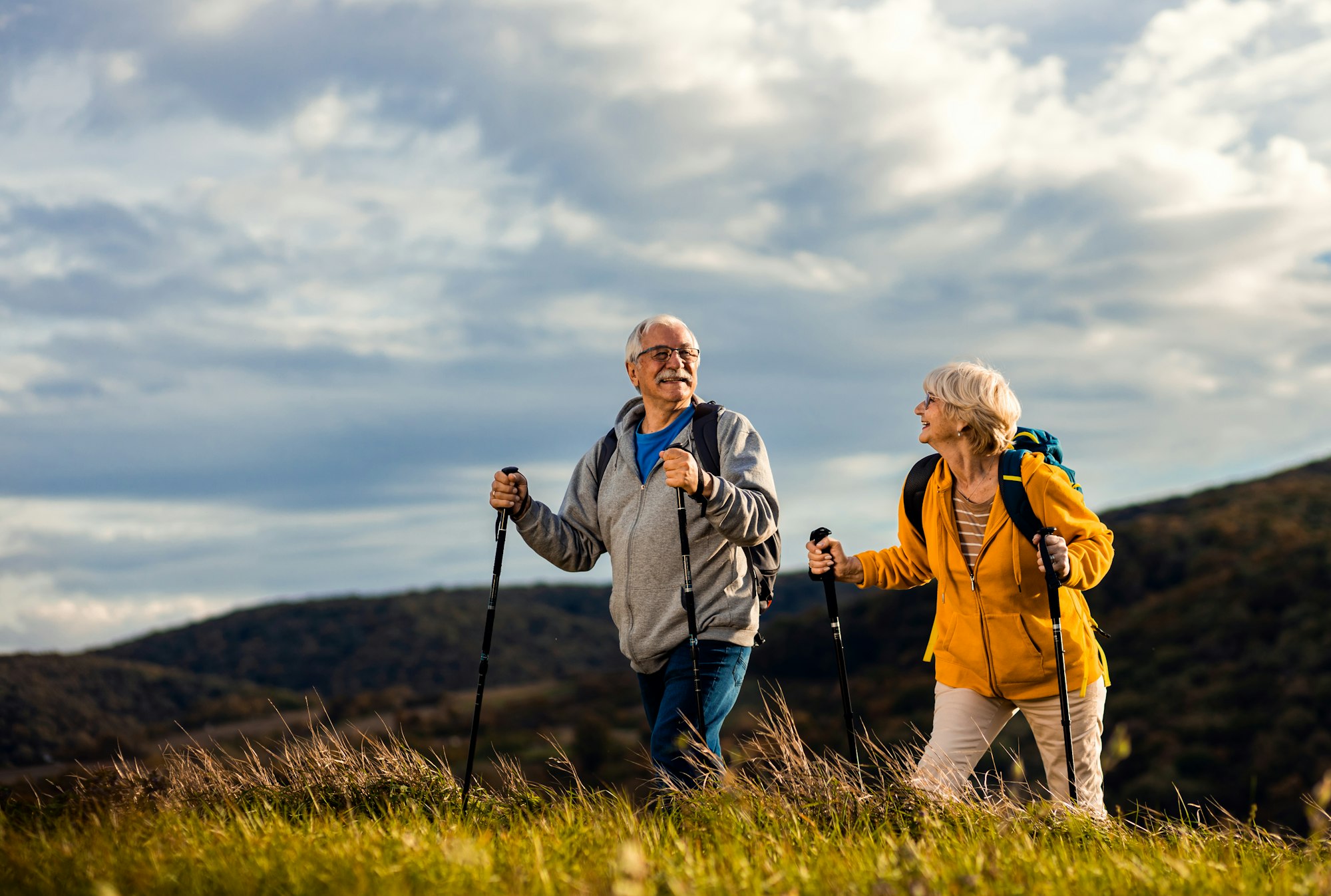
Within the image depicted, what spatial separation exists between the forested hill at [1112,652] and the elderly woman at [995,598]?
54.1ft

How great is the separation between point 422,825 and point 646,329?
98.1 inches

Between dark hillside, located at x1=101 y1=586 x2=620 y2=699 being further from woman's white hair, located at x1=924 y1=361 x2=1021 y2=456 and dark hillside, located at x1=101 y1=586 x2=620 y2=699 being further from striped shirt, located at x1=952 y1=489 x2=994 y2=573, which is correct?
woman's white hair, located at x1=924 y1=361 x2=1021 y2=456

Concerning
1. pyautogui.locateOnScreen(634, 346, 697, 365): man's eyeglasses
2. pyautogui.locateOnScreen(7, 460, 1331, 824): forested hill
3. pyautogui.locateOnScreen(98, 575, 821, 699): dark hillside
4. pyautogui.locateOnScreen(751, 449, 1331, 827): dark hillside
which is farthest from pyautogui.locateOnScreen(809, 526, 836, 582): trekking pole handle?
pyautogui.locateOnScreen(98, 575, 821, 699): dark hillside

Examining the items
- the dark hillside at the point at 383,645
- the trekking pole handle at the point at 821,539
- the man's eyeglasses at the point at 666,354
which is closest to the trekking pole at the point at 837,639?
the trekking pole handle at the point at 821,539

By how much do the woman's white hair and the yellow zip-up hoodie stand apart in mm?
187

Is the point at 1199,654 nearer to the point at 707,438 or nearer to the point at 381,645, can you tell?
the point at 707,438

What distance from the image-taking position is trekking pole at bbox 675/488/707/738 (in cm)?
499

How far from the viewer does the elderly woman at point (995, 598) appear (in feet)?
16.3

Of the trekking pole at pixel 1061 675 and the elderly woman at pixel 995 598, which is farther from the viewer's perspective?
the elderly woman at pixel 995 598

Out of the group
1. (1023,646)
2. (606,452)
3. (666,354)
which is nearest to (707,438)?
(666,354)

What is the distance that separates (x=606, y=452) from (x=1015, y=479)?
2110mm

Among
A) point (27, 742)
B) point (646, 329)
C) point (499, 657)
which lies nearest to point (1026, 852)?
point (646, 329)

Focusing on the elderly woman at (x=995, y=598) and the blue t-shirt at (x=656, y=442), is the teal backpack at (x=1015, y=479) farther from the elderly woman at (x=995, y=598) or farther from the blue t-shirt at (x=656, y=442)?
the blue t-shirt at (x=656, y=442)

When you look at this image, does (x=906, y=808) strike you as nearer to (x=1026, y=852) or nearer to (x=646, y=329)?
(x=1026, y=852)
